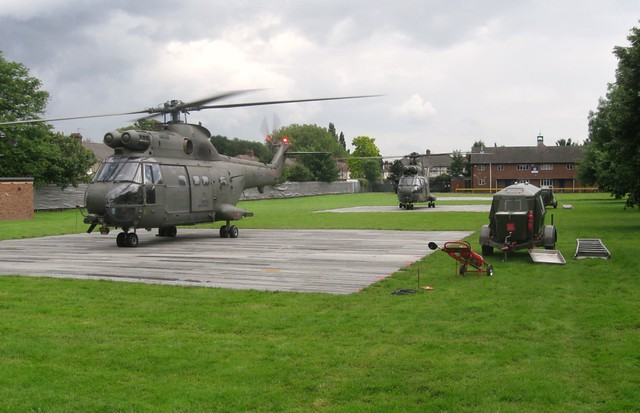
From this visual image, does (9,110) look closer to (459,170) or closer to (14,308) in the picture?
(14,308)

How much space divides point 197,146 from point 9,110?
31638 millimetres

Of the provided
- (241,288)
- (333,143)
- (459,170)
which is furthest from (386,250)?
(333,143)

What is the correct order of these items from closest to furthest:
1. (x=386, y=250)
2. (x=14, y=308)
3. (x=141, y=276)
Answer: (x=14, y=308)
(x=141, y=276)
(x=386, y=250)

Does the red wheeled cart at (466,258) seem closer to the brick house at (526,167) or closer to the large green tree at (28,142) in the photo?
the large green tree at (28,142)

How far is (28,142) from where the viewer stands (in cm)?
4666

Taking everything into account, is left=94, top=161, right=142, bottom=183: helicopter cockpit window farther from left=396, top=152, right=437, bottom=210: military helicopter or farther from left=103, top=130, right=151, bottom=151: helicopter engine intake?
left=396, top=152, right=437, bottom=210: military helicopter

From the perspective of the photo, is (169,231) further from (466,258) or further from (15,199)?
(15,199)

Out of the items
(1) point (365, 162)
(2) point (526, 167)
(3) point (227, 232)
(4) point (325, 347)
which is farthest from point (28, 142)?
(1) point (365, 162)

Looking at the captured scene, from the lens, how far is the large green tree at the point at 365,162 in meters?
133

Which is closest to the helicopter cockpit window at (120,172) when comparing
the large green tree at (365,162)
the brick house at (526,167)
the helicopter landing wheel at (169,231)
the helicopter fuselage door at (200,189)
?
the helicopter fuselage door at (200,189)

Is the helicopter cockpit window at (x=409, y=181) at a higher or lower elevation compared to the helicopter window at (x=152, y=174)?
lower

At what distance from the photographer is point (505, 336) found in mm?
7645

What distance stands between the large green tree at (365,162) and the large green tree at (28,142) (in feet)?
267

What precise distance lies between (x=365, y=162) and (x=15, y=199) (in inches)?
4003
